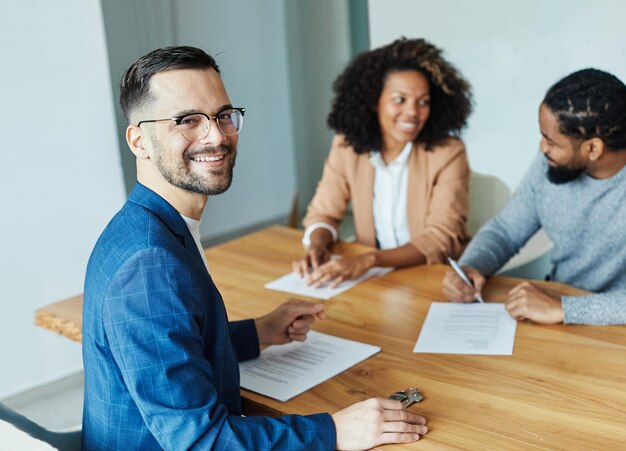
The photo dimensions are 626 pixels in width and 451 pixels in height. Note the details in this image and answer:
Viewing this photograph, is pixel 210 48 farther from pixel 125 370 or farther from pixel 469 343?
pixel 125 370

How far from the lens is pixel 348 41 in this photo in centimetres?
411

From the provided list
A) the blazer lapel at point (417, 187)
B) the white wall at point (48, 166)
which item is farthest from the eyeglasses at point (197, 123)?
the white wall at point (48, 166)

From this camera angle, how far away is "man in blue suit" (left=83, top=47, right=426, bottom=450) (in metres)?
1.17

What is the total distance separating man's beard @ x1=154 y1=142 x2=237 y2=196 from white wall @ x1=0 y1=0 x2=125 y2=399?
6.77 ft

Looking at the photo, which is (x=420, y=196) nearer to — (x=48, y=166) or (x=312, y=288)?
(x=312, y=288)

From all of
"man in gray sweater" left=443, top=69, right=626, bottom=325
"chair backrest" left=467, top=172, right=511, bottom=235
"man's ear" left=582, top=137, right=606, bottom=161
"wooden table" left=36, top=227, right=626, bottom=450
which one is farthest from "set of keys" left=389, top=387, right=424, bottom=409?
"chair backrest" left=467, top=172, right=511, bottom=235

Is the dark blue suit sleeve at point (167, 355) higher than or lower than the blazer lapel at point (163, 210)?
lower

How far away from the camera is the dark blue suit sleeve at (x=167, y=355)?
1.17 metres

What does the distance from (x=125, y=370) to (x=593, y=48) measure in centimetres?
266

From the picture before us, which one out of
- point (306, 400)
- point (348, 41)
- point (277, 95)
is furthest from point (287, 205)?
point (306, 400)

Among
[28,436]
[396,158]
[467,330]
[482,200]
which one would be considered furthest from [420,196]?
[28,436]

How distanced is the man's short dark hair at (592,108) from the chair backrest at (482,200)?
0.94 m

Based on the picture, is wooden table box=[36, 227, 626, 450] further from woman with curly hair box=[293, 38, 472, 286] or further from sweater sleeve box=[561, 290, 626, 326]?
woman with curly hair box=[293, 38, 472, 286]

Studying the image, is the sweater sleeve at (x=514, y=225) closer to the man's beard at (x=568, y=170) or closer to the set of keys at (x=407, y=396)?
the man's beard at (x=568, y=170)
